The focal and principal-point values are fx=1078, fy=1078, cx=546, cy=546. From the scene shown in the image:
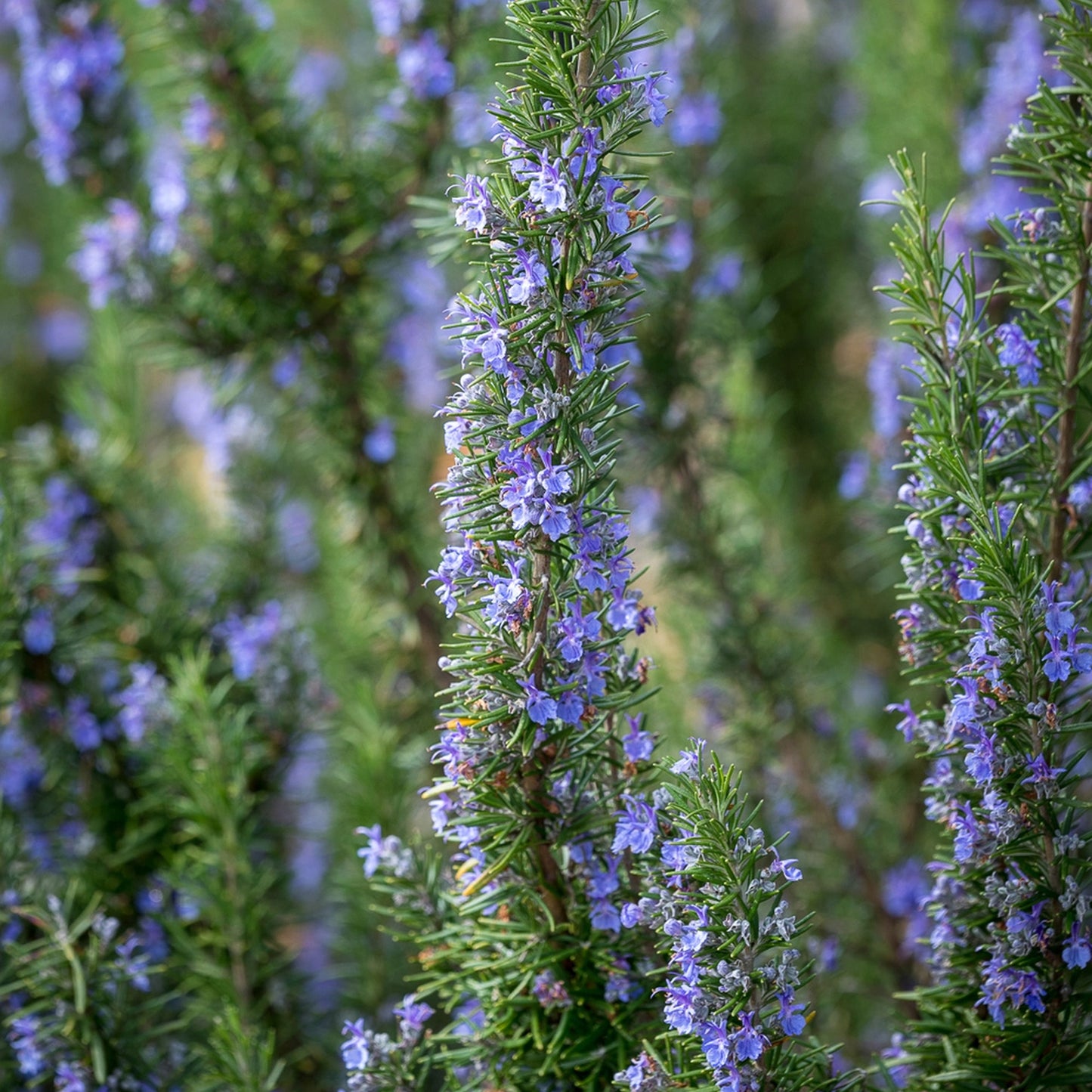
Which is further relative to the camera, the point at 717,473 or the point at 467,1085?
the point at 717,473

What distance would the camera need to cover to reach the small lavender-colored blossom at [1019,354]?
0.78m

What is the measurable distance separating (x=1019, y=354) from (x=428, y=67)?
72cm

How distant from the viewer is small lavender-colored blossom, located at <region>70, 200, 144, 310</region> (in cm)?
118

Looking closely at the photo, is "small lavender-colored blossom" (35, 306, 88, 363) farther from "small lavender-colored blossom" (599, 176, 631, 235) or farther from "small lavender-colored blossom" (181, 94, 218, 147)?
"small lavender-colored blossom" (599, 176, 631, 235)

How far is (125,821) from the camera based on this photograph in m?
1.18

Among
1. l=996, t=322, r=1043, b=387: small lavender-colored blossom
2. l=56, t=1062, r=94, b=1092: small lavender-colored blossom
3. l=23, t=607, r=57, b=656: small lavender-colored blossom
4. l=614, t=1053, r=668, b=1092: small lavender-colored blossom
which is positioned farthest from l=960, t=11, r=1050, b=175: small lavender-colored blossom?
l=56, t=1062, r=94, b=1092: small lavender-colored blossom

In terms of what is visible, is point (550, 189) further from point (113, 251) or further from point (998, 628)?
point (113, 251)

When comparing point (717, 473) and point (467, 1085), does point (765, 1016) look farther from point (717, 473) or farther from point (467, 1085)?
point (717, 473)

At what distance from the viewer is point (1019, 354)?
78cm

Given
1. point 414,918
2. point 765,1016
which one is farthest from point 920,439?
point 414,918

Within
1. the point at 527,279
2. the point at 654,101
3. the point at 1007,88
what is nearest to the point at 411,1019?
the point at 527,279

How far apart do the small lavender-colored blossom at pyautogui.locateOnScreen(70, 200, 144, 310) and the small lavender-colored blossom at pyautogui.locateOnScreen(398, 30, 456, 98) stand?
1.14 ft

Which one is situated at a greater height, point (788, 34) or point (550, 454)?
point (788, 34)

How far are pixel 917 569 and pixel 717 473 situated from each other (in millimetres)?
669
